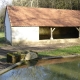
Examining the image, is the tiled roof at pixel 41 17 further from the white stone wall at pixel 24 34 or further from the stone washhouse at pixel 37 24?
the white stone wall at pixel 24 34

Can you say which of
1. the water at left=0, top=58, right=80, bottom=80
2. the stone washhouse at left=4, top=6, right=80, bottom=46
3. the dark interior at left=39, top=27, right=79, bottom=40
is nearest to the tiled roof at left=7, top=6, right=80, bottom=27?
the stone washhouse at left=4, top=6, right=80, bottom=46

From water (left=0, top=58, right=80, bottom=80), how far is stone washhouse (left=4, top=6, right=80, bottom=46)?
28.2 feet

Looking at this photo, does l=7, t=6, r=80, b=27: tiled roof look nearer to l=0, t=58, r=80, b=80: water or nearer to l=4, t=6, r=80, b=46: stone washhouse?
l=4, t=6, r=80, b=46: stone washhouse

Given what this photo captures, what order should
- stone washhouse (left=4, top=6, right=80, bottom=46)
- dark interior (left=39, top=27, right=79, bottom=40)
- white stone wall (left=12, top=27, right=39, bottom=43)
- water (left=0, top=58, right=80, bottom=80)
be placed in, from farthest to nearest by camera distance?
dark interior (left=39, top=27, right=79, bottom=40) < stone washhouse (left=4, top=6, right=80, bottom=46) < white stone wall (left=12, top=27, right=39, bottom=43) < water (left=0, top=58, right=80, bottom=80)

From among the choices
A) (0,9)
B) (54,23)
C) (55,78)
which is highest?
(0,9)

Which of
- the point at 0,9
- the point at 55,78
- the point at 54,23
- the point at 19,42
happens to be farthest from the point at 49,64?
the point at 0,9

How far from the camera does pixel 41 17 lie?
23500mm

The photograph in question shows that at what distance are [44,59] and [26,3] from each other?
3785 cm

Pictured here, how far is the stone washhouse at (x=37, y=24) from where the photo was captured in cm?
2086

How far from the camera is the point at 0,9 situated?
57938mm

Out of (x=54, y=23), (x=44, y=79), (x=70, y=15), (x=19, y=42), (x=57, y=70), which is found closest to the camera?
(x=44, y=79)

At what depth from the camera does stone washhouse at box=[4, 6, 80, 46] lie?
20859 mm

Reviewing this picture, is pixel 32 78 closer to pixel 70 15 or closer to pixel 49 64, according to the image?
pixel 49 64

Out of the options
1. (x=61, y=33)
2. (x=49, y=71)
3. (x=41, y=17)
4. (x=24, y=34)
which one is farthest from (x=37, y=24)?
(x=49, y=71)
